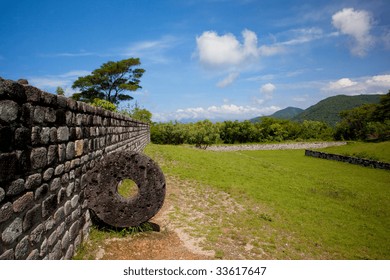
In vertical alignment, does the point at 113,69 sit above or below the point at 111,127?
above

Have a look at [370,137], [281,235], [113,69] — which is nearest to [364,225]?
[281,235]

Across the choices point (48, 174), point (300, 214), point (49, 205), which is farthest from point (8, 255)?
point (300, 214)

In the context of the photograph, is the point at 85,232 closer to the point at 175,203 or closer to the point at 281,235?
the point at 175,203

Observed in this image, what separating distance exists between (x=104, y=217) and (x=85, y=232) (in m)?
0.49

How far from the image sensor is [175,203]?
889cm

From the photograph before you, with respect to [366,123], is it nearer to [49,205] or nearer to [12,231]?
[49,205]

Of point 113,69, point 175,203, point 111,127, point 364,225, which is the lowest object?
point 364,225

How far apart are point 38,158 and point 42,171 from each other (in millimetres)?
257

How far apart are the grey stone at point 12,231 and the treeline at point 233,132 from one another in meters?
38.0

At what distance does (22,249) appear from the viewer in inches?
128

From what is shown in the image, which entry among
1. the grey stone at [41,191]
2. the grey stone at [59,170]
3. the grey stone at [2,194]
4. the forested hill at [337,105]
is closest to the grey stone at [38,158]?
the grey stone at [41,191]

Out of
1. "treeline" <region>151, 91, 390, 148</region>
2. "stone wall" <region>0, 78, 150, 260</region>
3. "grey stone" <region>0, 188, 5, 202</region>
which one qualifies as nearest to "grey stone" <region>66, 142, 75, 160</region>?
"stone wall" <region>0, 78, 150, 260</region>

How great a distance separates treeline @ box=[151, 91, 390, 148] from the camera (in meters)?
51.0

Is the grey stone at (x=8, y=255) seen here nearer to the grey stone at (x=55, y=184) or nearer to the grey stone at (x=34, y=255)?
the grey stone at (x=34, y=255)
